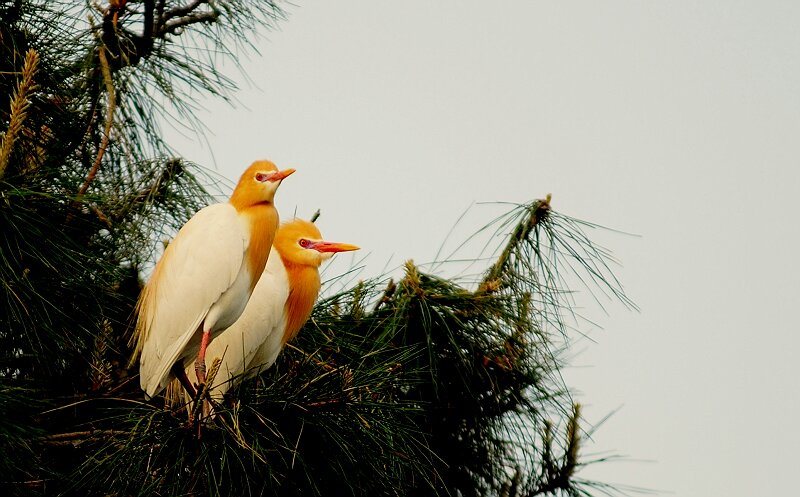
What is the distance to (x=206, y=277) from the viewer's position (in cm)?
228

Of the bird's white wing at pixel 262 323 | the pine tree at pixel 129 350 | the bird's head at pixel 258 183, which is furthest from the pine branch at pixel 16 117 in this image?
the bird's white wing at pixel 262 323

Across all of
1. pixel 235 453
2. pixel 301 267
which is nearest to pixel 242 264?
pixel 301 267

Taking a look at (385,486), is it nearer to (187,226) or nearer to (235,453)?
(235,453)

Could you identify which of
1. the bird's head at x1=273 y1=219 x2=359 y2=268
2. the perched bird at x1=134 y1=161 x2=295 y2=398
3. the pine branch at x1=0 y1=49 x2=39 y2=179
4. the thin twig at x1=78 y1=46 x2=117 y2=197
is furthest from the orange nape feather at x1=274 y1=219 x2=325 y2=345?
the pine branch at x1=0 y1=49 x2=39 y2=179

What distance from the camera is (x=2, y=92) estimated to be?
7.39 ft

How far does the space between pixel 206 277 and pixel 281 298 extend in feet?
1.09

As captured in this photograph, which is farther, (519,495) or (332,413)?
(519,495)

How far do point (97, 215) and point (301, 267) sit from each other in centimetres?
64

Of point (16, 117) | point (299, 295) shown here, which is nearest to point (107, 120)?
point (16, 117)

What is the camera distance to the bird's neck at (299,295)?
8.43ft

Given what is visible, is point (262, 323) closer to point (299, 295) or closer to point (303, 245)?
point (299, 295)

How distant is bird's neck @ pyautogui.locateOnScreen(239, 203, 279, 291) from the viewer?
234 cm

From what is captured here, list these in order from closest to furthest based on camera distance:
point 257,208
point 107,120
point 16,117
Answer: point 16,117 < point 107,120 < point 257,208

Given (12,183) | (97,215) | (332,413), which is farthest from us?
(97,215)
